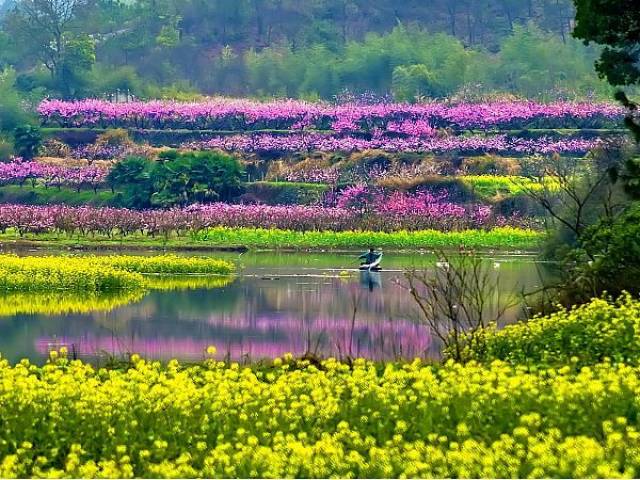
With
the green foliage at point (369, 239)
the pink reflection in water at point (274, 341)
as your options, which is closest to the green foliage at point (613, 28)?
the pink reflection in water at point (274, 341)

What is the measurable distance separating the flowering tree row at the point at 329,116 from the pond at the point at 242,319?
32645mm

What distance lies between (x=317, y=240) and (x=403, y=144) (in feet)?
57.5

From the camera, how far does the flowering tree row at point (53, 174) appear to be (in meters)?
68.4

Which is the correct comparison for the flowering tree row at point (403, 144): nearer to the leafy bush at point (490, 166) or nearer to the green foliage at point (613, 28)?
the leafy bush at point (490, 166)

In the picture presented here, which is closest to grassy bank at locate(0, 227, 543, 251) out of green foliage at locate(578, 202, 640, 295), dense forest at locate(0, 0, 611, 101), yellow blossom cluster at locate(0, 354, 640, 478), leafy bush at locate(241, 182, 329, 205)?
leafy bush at locate(241, 182, 329, 205)

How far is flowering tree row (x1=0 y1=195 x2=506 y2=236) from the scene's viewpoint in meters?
55.7

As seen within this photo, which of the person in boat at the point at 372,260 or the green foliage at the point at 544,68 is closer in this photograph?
the person in boat at the point at 372,260

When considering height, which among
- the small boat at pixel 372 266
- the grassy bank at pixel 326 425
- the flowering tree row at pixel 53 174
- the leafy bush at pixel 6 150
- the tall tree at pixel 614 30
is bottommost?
the flowering tree row at pixel 53 174

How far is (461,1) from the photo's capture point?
11494cm

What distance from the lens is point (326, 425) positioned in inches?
587

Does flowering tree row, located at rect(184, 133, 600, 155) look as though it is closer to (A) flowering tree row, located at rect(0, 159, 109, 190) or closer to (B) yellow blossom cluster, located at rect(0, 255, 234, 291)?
(A) flowering tree row, located at rect(0, 159, 109, 190)

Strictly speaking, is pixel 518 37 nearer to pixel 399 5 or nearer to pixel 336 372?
pixel 399 5

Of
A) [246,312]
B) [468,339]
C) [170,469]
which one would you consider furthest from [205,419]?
[246,312]

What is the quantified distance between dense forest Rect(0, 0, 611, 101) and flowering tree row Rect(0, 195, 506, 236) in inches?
1012
